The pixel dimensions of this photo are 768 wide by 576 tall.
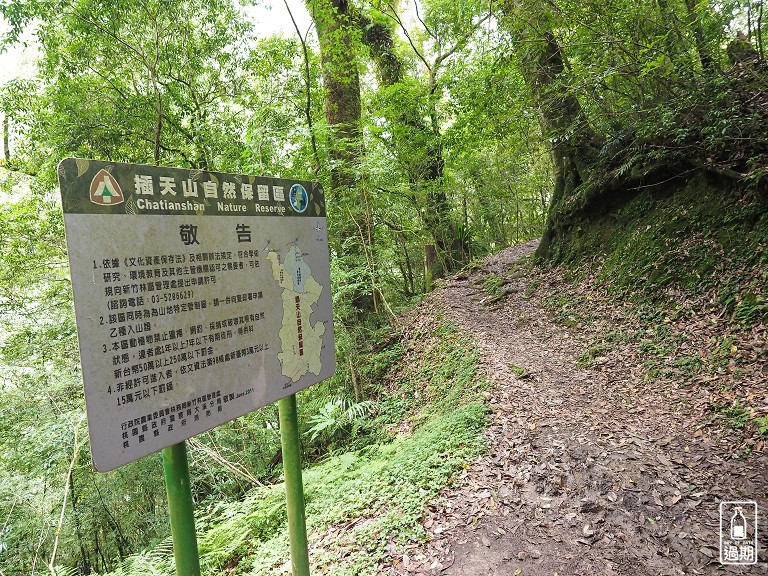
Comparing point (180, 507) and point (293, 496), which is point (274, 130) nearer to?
point (293, 496)

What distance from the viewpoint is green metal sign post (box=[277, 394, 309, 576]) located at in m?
2.62

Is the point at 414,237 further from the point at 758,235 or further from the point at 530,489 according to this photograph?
the point at 530,489

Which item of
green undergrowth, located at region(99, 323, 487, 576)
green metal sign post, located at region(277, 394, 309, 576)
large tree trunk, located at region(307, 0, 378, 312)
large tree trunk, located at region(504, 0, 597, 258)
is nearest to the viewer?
green metal sign post, located at region(277, 394, 309, 576)

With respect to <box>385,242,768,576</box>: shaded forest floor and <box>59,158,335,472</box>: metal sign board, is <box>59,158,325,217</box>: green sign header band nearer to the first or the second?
<box>59,158,335,472</box>: metal sign board

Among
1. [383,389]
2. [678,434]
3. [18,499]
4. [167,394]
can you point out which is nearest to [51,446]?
[18,499]

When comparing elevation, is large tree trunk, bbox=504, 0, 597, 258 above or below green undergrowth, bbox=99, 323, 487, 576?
above

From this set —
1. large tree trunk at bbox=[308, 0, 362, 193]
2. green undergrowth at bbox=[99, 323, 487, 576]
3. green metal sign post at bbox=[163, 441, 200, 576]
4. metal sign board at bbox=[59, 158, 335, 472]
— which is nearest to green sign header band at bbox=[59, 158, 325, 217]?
metal sign board at bbox=[59, 158, 335, 472]

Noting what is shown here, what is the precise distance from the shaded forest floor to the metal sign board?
1.98m

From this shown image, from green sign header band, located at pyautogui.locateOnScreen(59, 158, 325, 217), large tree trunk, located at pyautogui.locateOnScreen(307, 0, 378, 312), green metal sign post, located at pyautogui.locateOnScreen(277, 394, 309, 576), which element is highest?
large tree trunk, located at pyautogui.locateOnScreen(307, 0, 378, 312)

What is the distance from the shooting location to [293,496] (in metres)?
2.64

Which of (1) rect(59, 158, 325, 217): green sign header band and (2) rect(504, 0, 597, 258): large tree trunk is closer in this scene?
(1) rect(59, 158, 325, 217): green sign header band

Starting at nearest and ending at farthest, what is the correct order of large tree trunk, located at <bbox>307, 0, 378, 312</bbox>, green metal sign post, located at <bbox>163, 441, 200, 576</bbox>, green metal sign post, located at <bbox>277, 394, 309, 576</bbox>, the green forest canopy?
green metal sign post, located at <bbox>163, 441, 200, 576</bbox>
green metal sign post, located at <bbox>277, 394, 309, 576</bbox>
the green forest canopy
large tree trunk, located at <bbox>307, 0, 378, 312</bbox>

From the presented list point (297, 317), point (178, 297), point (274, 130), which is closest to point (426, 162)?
point (274, 130)

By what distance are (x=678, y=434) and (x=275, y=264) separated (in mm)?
4276
